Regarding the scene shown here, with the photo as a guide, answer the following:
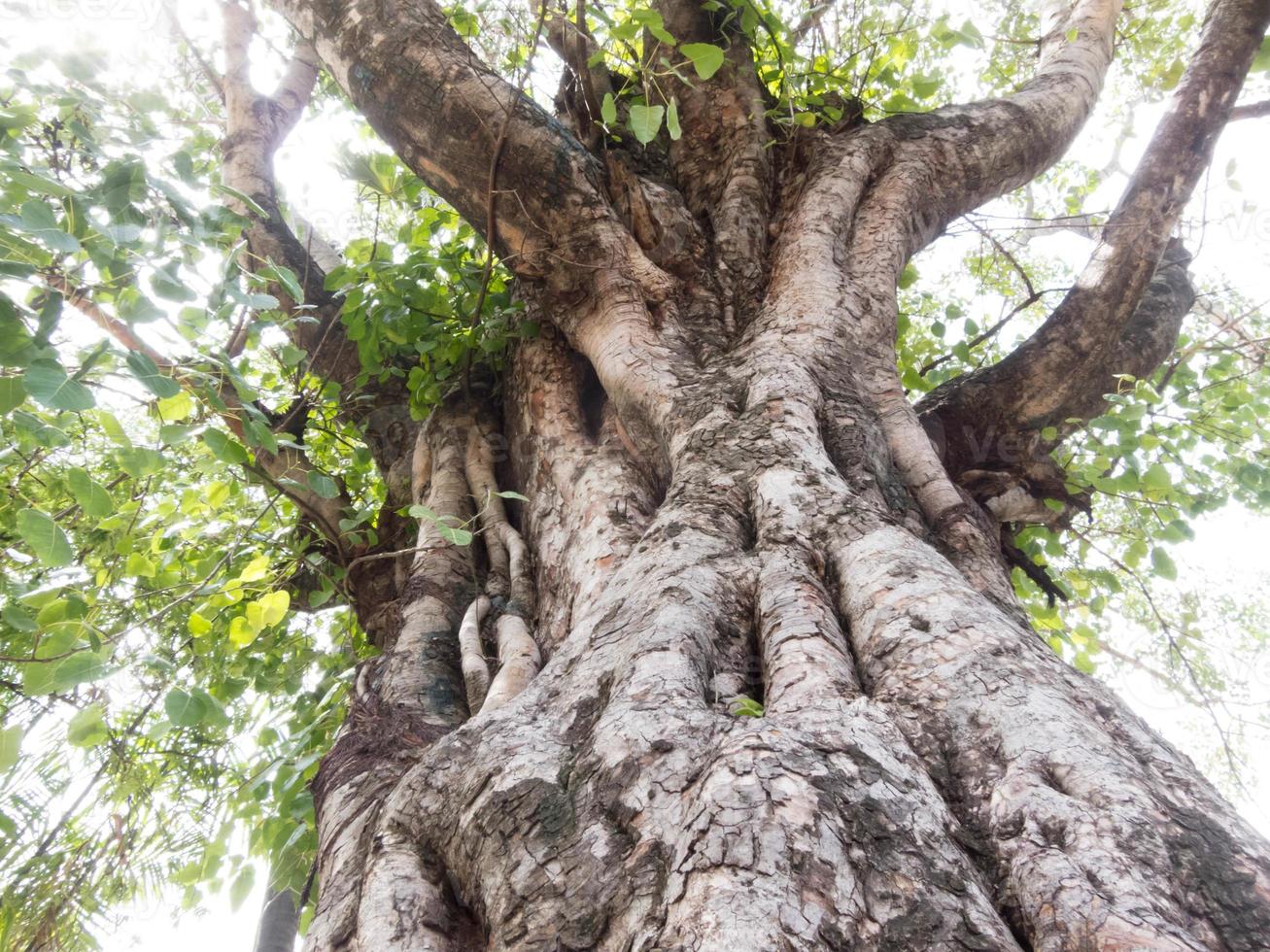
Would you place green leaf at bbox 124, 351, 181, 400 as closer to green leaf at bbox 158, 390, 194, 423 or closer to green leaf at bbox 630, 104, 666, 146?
green leaf at bbox 158, 390, 194, 423

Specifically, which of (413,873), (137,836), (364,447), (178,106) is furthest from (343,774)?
(178,106)

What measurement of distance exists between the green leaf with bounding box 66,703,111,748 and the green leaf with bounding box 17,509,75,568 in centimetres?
28

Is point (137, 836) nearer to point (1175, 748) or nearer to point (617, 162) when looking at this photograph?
point (617, 162)

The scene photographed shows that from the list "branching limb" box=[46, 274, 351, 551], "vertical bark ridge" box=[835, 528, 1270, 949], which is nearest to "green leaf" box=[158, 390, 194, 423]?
"branching limb" box=[46, 274, 351, 551]

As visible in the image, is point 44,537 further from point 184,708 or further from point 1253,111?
point 1253,111

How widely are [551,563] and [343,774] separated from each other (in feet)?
2.56

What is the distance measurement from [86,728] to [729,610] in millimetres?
1252

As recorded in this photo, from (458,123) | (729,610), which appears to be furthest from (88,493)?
(458,123)

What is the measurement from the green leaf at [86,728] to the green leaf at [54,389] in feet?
1.85

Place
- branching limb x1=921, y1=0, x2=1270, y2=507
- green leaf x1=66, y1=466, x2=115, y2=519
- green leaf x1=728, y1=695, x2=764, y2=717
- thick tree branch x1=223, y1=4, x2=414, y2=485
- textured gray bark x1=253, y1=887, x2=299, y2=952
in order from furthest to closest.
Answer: textured gray bark x1=253, y1=887, x2=299, y2=952 → thick tree branch x1=223, y1=4, x2=414, y2=485 → branching limb x1=921, y1=0, x2=1270, y2=507 → green leaf x1=66, y1=466, x2=115, y2=519 → green leaf x1=728, y1=695, x2=764, y2=717

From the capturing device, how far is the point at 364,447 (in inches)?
138

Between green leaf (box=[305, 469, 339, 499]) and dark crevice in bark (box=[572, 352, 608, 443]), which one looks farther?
dark crevice in bark (box=[572, 352, 608, 443])

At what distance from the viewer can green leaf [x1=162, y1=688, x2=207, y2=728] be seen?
4.96ft

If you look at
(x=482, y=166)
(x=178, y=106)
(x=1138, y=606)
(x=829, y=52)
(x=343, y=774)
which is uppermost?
(x=178, y=106)
